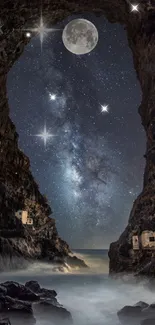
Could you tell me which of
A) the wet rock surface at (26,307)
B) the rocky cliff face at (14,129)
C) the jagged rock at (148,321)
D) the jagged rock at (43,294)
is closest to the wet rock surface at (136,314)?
the jagged rock at (148,321)

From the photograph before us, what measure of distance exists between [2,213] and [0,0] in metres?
23.7

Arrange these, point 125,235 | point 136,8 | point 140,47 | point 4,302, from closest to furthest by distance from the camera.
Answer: point 4,302 < point 125,235 < point 136,8 < point 140,47

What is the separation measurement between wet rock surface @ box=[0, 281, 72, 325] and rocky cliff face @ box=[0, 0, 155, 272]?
14.5 m

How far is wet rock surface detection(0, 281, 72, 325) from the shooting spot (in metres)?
9.62

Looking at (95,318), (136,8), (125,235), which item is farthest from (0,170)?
(95,318)

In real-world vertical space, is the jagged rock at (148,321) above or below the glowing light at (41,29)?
below

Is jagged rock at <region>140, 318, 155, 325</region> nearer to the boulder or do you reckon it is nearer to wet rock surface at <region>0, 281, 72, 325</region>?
wet rock surface at <region>0, 281, 72, 325</region>

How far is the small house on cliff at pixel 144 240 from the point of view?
23434 mm

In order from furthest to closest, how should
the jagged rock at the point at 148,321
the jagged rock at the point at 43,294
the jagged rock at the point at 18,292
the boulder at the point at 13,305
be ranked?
the jagged rock at the point at 43,294 < the jagged rock at the point at 18,292 < the boulder at the point at 13,305 < the jagged rock at the point at 148,321

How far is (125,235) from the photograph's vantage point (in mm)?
27328

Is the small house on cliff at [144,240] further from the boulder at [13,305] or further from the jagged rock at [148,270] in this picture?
the boulder at [13,305]

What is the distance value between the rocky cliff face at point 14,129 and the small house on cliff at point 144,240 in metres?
0.68

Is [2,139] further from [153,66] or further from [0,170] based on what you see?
[153,66]

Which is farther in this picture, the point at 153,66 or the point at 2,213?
the point at 2,213
